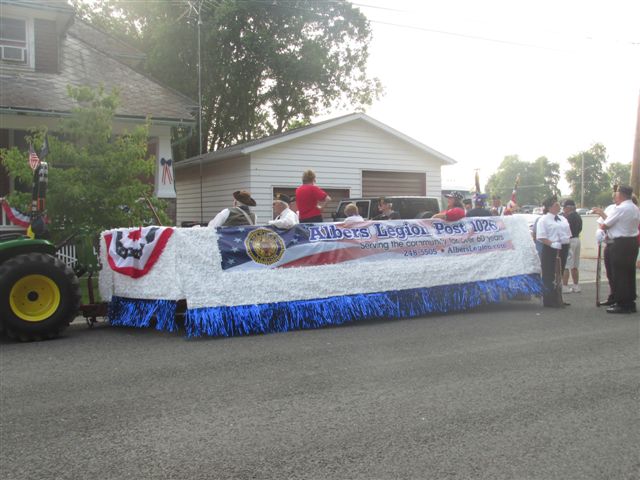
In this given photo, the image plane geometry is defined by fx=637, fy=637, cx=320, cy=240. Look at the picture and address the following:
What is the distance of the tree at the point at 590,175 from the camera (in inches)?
4336

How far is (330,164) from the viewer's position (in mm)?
19266

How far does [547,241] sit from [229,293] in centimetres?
535

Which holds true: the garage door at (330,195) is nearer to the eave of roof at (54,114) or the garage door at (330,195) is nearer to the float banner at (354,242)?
the eave of roof at (54,114)

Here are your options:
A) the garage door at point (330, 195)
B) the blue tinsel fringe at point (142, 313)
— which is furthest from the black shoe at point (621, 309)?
the garage door at point (330, 195)

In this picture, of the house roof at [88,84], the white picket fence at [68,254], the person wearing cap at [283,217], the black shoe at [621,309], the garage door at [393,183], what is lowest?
the black shoe at [621,309]

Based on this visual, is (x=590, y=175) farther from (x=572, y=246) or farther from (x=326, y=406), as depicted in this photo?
(x=326, y=406)

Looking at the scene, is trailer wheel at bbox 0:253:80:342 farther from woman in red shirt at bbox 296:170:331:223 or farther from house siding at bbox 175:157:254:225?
house siding at bbox 175:157:254:225

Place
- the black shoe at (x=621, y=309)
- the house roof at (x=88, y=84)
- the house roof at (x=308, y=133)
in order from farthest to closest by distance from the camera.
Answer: the house roof at (x=308, y=133) → the house roof at (x=88, y=84) → the black shoe at (x=621, y=309)

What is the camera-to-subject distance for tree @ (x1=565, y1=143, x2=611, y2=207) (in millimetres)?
110125

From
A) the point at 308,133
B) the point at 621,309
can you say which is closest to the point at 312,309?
the point at 621,309

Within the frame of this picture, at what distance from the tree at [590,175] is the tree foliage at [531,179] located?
15.6 meters

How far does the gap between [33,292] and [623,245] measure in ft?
26.5

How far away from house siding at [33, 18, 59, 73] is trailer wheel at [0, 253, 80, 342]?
10.5 metres

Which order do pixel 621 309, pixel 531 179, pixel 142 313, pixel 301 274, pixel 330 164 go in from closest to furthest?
1. pixel 142 313
2. pixel 301 274
3. pixel 621 309
4. pixel 330 164
5. pixel 531 179
